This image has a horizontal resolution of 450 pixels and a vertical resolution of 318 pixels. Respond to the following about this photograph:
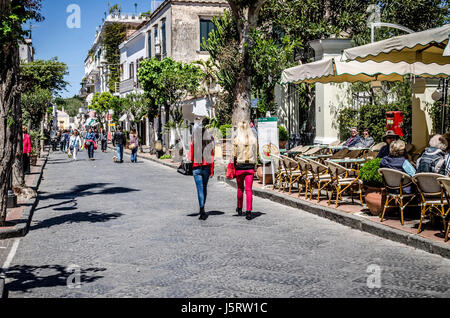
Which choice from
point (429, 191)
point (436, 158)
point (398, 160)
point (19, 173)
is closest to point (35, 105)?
point (19, 173)

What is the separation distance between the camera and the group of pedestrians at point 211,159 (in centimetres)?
962

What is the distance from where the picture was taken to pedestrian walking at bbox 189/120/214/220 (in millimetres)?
9547

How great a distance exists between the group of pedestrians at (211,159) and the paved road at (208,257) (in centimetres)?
40

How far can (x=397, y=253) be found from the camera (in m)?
7.06

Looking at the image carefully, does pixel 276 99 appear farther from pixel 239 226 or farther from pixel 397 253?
pixel 397 253

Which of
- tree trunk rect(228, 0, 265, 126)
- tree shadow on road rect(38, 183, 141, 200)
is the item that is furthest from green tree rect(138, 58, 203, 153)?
tree shadow on road rect(38, 183, 141, 200)

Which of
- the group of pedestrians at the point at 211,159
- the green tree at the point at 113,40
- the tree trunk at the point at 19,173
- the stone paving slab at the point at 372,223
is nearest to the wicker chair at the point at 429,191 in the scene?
the stone paving slab at the point at 372,223

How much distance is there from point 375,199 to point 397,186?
816 millimetres

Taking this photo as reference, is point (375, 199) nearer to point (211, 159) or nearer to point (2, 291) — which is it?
point (211, 159)

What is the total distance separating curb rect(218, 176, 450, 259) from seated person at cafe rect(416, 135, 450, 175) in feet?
3.53

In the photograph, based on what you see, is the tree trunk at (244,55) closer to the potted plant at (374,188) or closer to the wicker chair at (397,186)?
the potted plant at (374,188)

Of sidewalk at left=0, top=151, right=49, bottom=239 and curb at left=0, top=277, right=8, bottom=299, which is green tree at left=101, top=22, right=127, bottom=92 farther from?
curb at left=0, top=277, right=8, bottom=299

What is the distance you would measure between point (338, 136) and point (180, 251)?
12382 mm

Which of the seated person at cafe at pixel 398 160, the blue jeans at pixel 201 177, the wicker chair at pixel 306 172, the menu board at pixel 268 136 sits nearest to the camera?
the seated person at cafe at pixel 398 160
